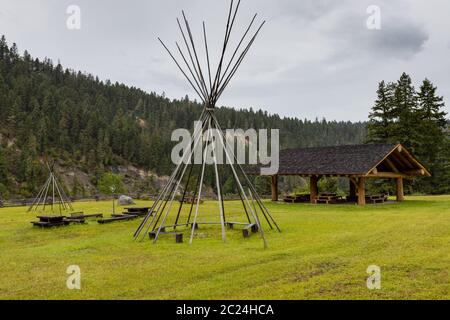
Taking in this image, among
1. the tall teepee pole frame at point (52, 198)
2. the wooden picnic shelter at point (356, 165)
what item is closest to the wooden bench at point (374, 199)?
the wooden picnic shelter at point (356, 165)

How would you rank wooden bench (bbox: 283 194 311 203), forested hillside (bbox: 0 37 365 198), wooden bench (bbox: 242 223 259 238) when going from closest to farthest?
wooden bench (bbox: 242 223 259 238) → wooden bench (bbox: 283 194 311 203) → forested hillside (bbox: 0 37 365 198)

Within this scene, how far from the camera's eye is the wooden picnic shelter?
23.2 m

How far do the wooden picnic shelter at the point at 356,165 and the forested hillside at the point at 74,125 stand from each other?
4205cm

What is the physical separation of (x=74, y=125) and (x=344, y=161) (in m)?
77.6

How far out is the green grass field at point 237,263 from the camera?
690 cm

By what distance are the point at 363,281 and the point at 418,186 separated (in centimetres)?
3519

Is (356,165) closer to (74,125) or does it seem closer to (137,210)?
(137,210)

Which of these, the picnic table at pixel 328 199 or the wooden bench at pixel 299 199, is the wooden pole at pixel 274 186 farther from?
the picnic table at pixel 328 199

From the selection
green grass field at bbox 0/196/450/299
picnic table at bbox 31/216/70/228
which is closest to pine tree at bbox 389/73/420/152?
green grass field at bbox 0/196/450/299

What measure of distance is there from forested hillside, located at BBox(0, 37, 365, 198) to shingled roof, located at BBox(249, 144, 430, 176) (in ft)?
136

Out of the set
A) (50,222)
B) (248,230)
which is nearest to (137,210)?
(50,222)

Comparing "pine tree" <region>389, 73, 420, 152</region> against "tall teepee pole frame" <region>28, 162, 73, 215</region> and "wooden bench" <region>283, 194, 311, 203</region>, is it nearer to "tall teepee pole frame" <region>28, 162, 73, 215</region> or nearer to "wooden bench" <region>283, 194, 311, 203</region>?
"wooden bench" <region>283, 194, 311, 203</region>

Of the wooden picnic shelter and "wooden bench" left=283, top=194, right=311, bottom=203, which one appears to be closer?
the wooden picnic shelter

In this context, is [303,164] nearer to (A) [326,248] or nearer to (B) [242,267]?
(A) [326,248]
